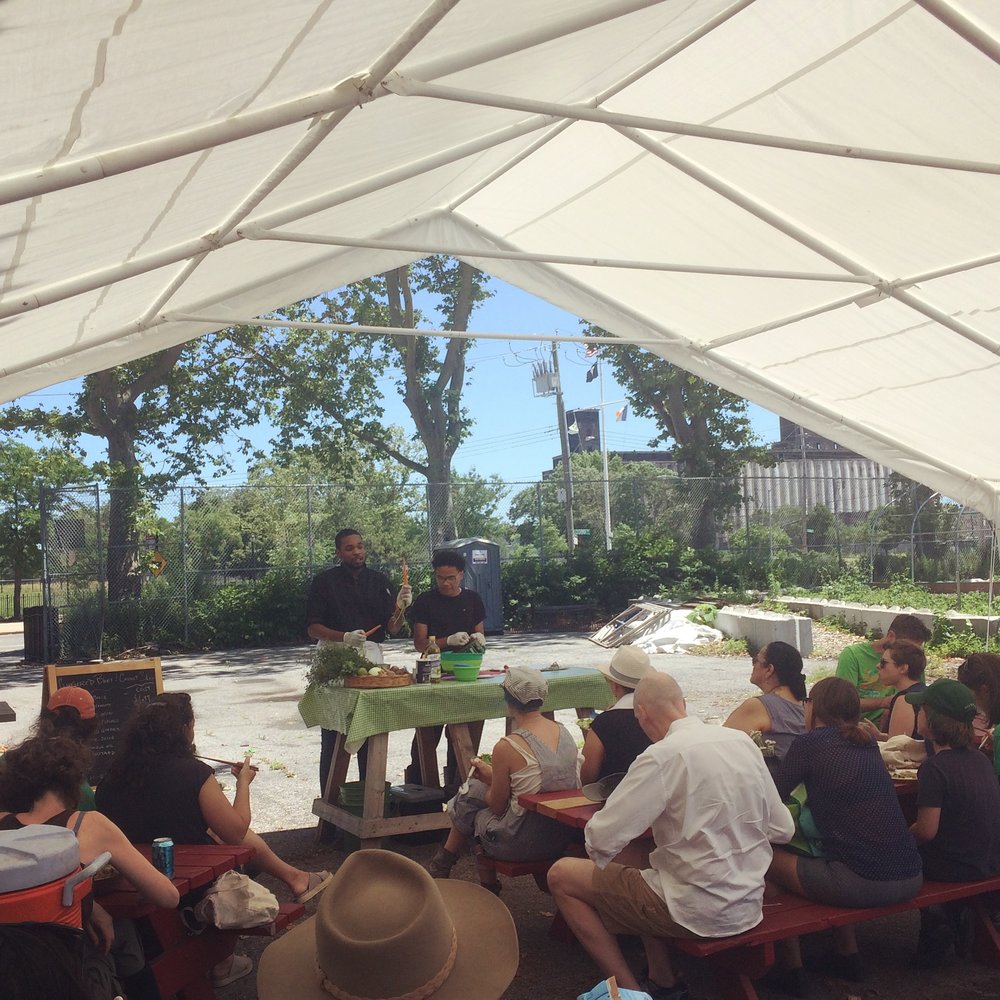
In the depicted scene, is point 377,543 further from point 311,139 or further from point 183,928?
point 183,928

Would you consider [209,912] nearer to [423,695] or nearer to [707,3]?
[423,695]

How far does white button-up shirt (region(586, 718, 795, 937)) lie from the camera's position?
11.5 ft

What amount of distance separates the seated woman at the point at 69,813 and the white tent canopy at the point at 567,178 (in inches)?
64.9

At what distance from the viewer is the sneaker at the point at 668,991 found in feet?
12.4

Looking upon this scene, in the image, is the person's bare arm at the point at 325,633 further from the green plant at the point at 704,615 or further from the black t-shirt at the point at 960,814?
the green plant at the point at 704,615

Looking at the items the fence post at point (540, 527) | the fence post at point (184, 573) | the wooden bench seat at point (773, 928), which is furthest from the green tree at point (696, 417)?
the wooden bench seat at point (773, 928)

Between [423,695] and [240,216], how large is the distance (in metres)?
2.59

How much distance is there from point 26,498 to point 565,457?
12023mm

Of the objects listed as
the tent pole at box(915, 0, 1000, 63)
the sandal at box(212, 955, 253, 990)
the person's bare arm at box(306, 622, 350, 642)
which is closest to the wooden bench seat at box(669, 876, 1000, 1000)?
the sandal at box(212, 955, 253, 990)

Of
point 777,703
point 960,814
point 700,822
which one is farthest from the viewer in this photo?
point 777,703

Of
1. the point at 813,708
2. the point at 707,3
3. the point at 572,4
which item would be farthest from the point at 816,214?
the point at 813,708

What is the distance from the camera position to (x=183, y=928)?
361cm

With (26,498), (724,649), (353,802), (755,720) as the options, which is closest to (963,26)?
(755,720)

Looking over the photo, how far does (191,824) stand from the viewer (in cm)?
395
